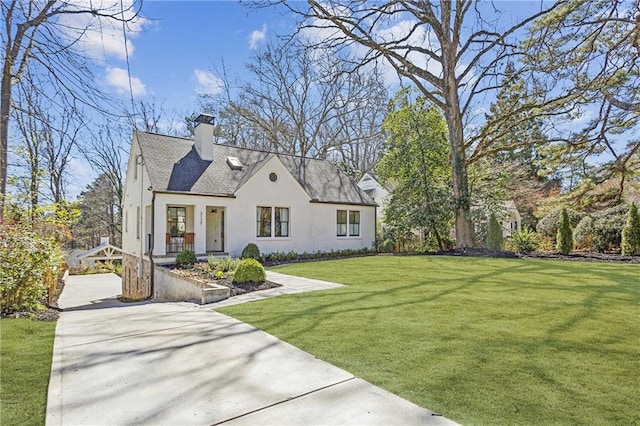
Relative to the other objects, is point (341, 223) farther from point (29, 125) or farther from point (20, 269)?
point (20, 269)

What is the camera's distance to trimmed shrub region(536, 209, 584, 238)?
18.0m

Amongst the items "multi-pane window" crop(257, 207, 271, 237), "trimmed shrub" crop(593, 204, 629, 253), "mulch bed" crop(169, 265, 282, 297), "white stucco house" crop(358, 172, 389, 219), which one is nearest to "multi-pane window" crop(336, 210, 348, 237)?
"multi-pane window" crop(257, 207, 271, 237)

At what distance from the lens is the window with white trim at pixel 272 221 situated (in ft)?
55.4

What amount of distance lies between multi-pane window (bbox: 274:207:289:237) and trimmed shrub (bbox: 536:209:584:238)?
1340cm

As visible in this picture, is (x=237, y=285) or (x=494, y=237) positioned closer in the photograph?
(x=237, y=285)

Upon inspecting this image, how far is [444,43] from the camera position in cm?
1653

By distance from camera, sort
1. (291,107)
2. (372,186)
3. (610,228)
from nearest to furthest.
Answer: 1. (610,228)
2. (291,107)
3. (372,186)

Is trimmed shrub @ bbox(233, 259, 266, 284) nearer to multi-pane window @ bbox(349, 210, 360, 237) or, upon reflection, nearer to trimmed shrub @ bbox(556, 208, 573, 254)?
multi-pane window @ bbox(349, 210, 360, 237)

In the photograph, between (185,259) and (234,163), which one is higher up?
(234,163)

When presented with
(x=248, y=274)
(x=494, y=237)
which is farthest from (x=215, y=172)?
(x=494, y=237)

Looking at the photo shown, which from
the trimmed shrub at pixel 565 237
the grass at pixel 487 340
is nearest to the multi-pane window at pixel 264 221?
the grass at pixel 487 340

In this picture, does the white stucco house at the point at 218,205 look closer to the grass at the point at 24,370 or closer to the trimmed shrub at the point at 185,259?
the trimmed shrub at the point at 185,259

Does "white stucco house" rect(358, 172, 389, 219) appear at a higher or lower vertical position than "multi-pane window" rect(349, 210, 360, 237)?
higher

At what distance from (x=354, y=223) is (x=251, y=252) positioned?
277 inches
